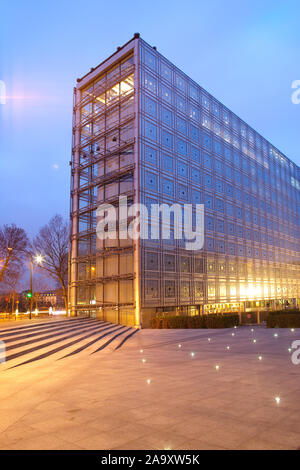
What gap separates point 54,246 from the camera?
43656 mm

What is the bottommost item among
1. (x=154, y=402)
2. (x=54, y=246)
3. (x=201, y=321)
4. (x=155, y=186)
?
(x=201, y=321)

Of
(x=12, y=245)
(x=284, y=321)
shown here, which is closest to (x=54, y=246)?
(x=12, y=245)

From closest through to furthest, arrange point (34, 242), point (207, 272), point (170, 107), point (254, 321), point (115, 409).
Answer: point (115, 409) → point (254, 321) → point (170, 107) → point (207, 272) → point (34, 242)

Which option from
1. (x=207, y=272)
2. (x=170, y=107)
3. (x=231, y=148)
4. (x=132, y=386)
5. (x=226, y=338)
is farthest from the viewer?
(x=231, y=148)

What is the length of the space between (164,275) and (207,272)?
8.43 m

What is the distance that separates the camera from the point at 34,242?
4422cm

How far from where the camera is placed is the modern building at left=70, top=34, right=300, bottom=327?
1286 inches

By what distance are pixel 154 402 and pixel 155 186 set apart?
2700 centimetres

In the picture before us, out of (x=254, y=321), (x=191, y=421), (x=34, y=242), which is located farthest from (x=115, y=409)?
(x=34, y=242)

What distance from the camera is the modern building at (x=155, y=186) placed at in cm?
3266

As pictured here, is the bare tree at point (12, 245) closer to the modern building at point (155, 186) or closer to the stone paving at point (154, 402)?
the modern building at point (155, 186)

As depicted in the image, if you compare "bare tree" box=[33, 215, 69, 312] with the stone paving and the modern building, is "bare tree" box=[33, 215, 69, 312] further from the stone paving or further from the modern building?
the stone paving

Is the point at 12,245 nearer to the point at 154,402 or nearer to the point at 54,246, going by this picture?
the point at 54,246
